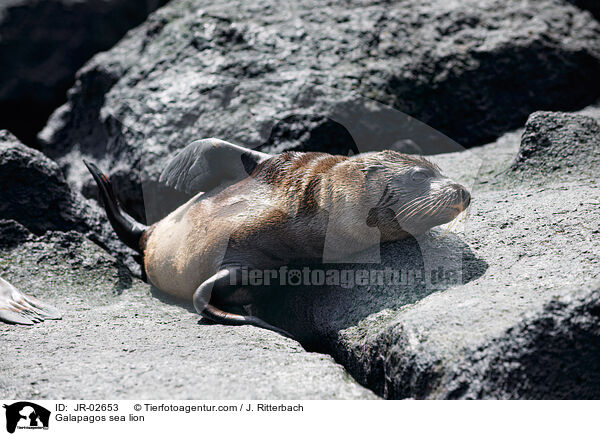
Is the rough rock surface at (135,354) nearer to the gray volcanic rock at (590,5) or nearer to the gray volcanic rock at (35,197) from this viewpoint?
the gray volcanic rock at (35,197)

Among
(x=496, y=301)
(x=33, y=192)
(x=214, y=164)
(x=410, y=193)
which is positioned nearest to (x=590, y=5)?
(x=410, y=193)

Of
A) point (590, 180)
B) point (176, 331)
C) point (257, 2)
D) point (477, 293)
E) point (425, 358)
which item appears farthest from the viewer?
point (257, 2)

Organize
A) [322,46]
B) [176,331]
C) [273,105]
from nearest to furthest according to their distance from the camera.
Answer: [176,331] < [273,105] < [322,46]

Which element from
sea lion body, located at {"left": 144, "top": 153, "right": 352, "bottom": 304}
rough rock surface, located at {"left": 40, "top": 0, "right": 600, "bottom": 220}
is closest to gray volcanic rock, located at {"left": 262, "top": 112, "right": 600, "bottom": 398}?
sea lion body, located at {"left": 144, "top": 153, "right": 352, "bottom": 304}

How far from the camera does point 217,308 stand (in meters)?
3.72

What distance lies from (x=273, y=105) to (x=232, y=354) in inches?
115

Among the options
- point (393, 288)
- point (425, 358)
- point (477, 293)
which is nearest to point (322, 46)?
point (393, 288)

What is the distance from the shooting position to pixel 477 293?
3.06 metres

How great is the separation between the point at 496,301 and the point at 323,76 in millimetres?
3314

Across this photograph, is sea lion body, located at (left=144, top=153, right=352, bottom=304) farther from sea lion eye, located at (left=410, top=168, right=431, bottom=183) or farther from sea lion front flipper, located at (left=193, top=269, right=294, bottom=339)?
sea lion eye, located at (left=410, top=168, right=431, bottom=183)

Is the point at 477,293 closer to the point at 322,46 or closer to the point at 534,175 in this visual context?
the point at 534,175

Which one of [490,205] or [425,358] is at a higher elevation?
[490,205]

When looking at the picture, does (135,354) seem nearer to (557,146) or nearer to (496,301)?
(496,301)
